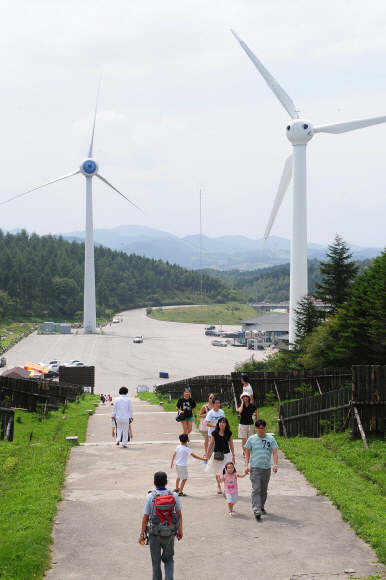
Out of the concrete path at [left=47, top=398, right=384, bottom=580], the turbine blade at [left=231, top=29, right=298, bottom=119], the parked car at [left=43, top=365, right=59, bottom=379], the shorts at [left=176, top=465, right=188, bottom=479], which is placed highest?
the turbine blade at [left=231, top=29, right=298, bottom=119]

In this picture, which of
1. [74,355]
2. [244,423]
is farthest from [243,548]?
[74,355]

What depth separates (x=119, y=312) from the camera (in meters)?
198

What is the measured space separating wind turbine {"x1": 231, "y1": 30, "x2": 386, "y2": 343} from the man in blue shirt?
42.9 meters

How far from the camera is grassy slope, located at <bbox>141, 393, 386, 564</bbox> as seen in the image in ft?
32.9

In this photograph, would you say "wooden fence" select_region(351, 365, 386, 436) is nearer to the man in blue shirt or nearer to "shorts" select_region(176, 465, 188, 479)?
the man in blue shirt

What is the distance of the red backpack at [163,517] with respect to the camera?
25.0 ft

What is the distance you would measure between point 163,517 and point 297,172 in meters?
51.2

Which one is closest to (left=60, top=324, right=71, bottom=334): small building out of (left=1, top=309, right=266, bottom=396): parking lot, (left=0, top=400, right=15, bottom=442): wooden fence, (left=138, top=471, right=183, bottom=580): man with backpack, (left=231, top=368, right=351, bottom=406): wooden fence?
(left=1, top=309, right=266, bottom=396): parking lot

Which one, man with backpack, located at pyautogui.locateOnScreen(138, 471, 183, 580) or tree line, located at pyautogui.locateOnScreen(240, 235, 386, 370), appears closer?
man with backpack, located at pyautogui.locateOnScreen(138, 471, 183, 580)

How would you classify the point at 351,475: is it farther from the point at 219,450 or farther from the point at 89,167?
the point at 89,167

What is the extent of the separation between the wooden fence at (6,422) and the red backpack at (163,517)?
10088 millimetres

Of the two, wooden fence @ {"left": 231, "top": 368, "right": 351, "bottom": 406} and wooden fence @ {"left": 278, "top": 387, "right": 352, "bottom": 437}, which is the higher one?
wooden fence @ {"left": 231, "top": 368, "right": 351, "bottom": 406}

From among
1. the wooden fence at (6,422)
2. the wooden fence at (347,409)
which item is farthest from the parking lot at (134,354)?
the wooden fence at (347,409)

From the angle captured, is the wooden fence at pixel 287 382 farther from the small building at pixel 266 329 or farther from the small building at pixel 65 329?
the small building at pixel 65 329
